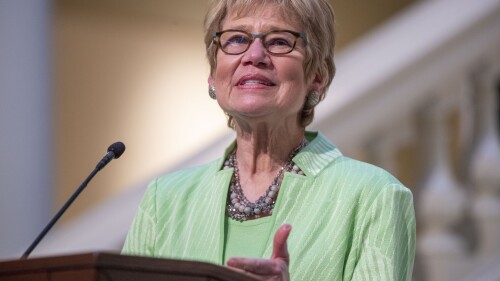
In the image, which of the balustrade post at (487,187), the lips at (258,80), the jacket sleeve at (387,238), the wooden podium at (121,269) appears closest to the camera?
the wooden podium at (121,269)

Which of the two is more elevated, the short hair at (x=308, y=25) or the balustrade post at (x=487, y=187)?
the short hair at (x=308, y=25)

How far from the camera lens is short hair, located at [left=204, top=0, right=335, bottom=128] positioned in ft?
8.96

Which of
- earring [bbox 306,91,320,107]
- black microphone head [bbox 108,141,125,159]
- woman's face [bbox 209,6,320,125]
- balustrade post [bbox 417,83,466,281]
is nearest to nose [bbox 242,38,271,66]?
woman's face [bbox 209,6,320,125]

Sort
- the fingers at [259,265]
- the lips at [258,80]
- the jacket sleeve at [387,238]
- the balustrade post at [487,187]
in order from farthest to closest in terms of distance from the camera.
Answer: the balustrade post at [487,187], the lips at [258,80], the jacket sleeve at [387,238], the fingers at [259,265]

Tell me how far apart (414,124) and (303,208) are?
148 cm

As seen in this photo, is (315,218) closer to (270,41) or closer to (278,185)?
(278,185)

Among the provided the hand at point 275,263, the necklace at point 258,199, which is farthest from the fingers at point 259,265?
the necklace at point 258,199

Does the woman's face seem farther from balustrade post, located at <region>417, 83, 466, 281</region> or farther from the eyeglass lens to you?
balustrade post, located at <region>417, 83, 466, 281</region>

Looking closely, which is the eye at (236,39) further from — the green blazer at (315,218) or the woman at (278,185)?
the green blazer at (315,218)

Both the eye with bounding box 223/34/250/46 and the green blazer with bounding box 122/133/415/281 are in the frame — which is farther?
the eye with bounding box 223/34/250/46

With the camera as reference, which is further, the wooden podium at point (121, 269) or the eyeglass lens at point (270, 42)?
the eyeglass lens at point (270, 42)

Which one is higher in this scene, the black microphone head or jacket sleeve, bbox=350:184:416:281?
the black microphone head

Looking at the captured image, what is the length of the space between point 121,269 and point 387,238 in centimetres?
53

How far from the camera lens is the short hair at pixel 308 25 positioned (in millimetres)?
2730
